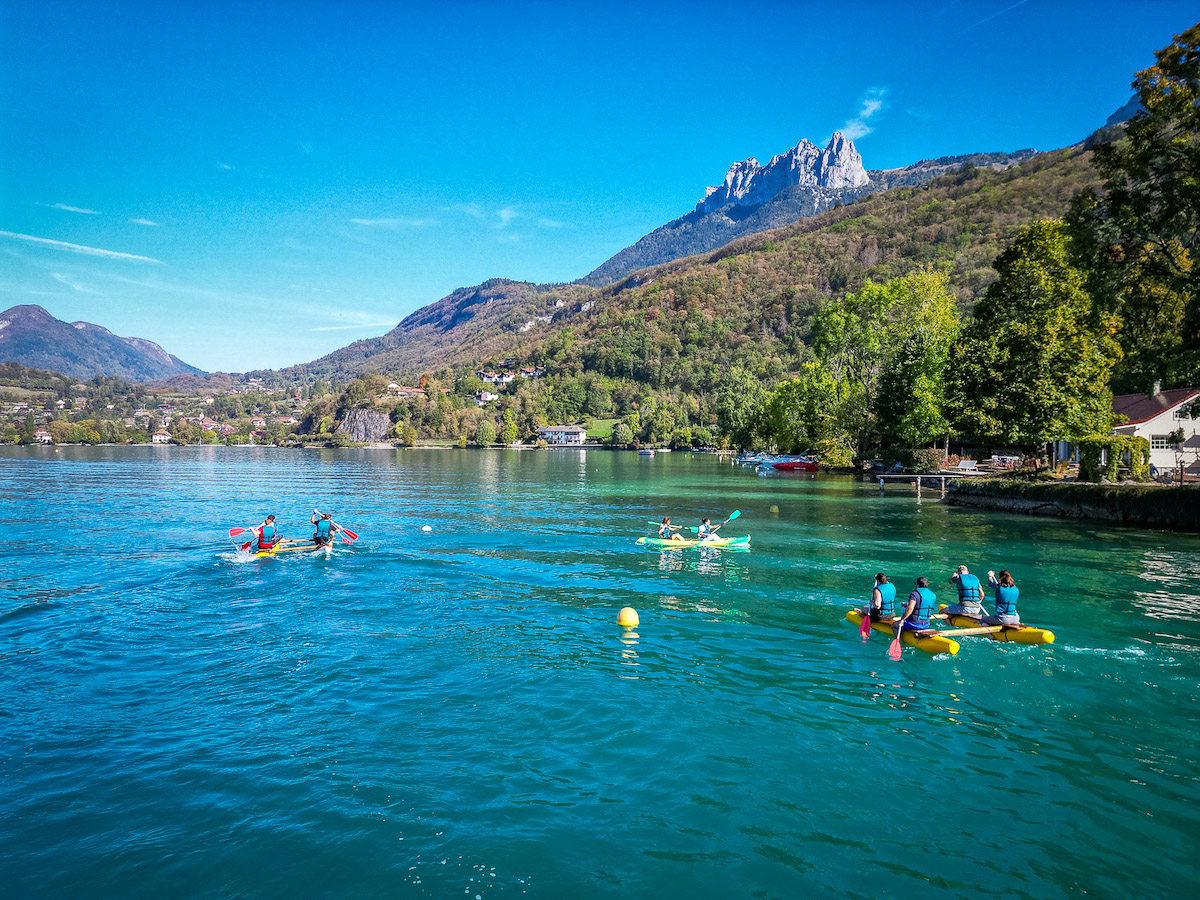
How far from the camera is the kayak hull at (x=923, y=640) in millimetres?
17500

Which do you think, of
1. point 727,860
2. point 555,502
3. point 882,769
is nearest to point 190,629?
point 727,860

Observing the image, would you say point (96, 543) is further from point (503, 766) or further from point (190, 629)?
point (503, 766)

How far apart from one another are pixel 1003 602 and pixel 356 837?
55.6 feet

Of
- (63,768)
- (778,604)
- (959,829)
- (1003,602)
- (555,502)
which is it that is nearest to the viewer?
(959,829)

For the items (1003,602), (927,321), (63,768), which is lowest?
(63,768)

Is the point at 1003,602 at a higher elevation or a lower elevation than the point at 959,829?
higher

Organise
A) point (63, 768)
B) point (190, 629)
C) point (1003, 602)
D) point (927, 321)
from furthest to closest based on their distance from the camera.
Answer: point (927, 321) → point (190, 629) → point (1003, 602) → point (63, 768)

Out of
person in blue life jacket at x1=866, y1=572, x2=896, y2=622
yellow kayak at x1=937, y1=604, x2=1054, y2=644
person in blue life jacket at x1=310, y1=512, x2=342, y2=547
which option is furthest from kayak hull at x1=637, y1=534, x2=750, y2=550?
yellow kayak at x1=937, y1=604, x2=1054, y2=644

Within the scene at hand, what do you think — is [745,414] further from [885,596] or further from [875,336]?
[885,596]

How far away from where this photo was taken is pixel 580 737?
42.5 ft

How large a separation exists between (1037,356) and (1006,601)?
3887cm

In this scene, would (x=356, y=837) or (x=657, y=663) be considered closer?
(x=356, y=837)

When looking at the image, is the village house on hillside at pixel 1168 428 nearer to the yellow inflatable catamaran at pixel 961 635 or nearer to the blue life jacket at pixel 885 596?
the yellow inflatable catamaran at pixel 961 635

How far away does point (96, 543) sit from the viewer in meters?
35.5
